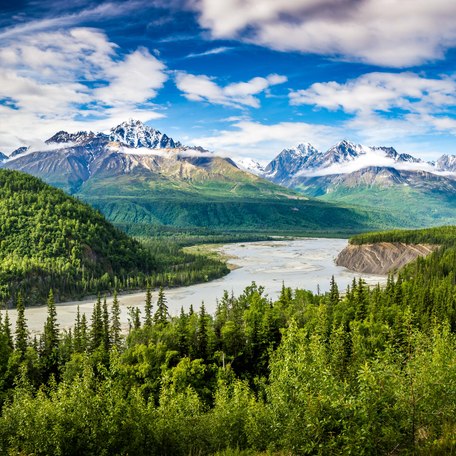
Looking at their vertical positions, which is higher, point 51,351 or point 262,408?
point 262,408

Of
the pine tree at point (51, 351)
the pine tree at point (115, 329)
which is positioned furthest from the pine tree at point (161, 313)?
the pine tree at point (51, 351)

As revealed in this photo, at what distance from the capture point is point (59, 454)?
3334 cm

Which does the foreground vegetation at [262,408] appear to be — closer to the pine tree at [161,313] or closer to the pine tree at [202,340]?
the pine tree at [202,340]

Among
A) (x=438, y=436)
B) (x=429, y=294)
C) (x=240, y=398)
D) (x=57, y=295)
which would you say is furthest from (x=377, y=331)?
(x=57, y=295)

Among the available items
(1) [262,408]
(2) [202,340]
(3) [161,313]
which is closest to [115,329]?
(3) [161,313]

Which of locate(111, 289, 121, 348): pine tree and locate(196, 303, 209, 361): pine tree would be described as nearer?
locate(196, 303, 209, 361): pine tree

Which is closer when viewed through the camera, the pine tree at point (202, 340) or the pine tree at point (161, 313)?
the pine tree at point (202, 340)

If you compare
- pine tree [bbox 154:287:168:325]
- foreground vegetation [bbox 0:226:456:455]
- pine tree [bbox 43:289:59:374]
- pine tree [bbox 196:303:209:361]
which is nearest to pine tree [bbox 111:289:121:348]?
pine tree [bbox 154:287:168:325]

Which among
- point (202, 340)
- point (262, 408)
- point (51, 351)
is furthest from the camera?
point (51, 351)

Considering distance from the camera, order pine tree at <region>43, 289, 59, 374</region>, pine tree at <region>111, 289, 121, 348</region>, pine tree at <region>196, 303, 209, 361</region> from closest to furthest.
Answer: pine tree at <region>43, 289, 59, 374</region> < pine tree at <region>196, 303, 209, 361</region> < pine tree at <region>111, 289, 121, 348</region>

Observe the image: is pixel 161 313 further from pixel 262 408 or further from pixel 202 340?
pixel 262 408

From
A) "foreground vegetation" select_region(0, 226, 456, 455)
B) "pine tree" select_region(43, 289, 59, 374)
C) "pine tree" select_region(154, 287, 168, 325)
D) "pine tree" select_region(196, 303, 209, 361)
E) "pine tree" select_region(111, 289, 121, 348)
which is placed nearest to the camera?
"foreground vegetation" select_region(0, 226, 456, 455)

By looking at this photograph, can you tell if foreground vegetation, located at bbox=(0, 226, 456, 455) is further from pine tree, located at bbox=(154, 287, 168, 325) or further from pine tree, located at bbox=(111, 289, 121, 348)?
pine tree, located at bbox=(154, 287, 168, 325)

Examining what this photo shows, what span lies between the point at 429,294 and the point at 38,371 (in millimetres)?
81174
